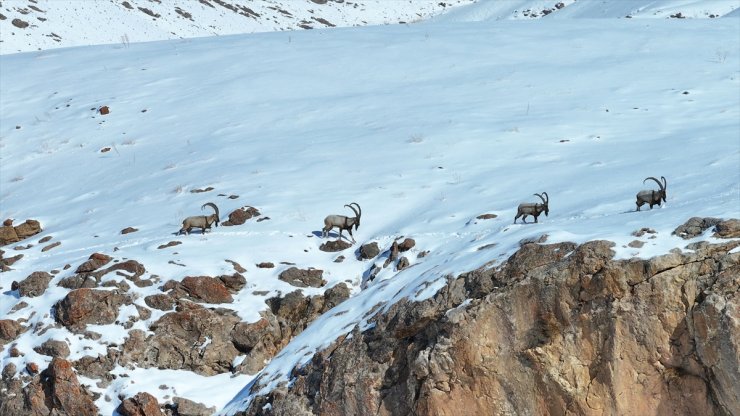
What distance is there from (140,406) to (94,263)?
3.09 m

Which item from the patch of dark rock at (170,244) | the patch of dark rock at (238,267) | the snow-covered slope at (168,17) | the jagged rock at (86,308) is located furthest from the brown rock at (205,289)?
the snow-covered slope at (168,17)

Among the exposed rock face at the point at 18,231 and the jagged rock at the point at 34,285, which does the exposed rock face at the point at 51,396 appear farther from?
the exposed rock face at the point at 18,231

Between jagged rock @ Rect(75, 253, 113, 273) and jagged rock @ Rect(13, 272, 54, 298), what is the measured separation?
1.64 feet

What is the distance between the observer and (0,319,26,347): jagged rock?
48.2ft

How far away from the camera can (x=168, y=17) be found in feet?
208

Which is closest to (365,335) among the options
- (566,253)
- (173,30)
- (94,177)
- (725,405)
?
(566,253)

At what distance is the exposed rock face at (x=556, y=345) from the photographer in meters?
10.8

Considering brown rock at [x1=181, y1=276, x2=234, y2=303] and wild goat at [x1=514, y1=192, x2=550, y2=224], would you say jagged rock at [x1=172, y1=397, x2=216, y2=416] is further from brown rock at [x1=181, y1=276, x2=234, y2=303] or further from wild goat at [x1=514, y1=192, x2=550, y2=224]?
wild goat at [x1=514, y1=192, x2=550, y2=224]

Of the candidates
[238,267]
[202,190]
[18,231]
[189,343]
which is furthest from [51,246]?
[189,343]

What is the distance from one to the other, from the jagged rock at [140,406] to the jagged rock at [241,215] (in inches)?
198

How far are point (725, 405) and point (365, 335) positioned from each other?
4.50m

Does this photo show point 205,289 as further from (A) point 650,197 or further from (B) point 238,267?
(A) point 650,197

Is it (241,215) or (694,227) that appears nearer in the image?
(694,227)

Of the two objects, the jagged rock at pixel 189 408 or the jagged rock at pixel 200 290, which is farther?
the jagged rock at pixel 200 290
